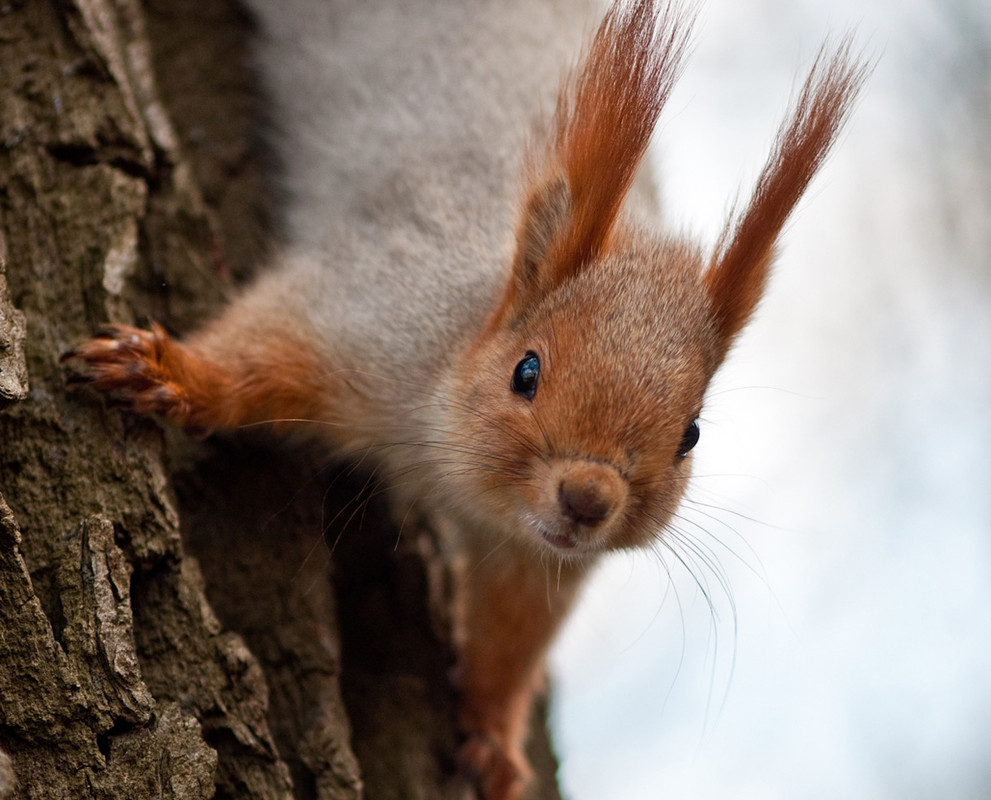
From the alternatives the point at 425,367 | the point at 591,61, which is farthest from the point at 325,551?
the point at 591,61

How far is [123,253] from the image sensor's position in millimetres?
2803

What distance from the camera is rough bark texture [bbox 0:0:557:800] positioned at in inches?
84.4

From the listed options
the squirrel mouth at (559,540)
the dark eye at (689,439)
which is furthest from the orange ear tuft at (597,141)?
the squirrel mouth at (559,540)

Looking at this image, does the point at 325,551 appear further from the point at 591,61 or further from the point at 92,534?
the point at 591,61

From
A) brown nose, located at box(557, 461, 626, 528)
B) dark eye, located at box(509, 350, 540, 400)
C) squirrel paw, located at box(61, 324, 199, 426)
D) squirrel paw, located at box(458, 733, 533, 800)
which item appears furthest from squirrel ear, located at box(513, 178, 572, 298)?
squirrel paw, located at box(458, 733, 533, 800)

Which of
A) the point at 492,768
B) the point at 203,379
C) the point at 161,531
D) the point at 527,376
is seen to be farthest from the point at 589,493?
the point at 492,768

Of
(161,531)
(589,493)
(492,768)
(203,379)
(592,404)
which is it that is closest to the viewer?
(161,531)

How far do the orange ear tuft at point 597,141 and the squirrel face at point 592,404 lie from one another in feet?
0.33

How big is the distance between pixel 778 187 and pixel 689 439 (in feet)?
2.37

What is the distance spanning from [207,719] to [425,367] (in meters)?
1.23

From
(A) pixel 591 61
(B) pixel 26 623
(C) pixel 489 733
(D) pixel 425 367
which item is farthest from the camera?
(C) pixel 489 733

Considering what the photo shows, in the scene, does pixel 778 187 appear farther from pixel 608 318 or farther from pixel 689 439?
pixel 689 439

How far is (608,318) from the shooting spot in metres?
2.86

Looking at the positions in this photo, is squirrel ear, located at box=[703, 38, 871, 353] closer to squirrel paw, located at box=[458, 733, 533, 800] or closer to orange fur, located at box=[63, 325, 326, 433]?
orange fur, located at box=[63, 325, 326, 433]
